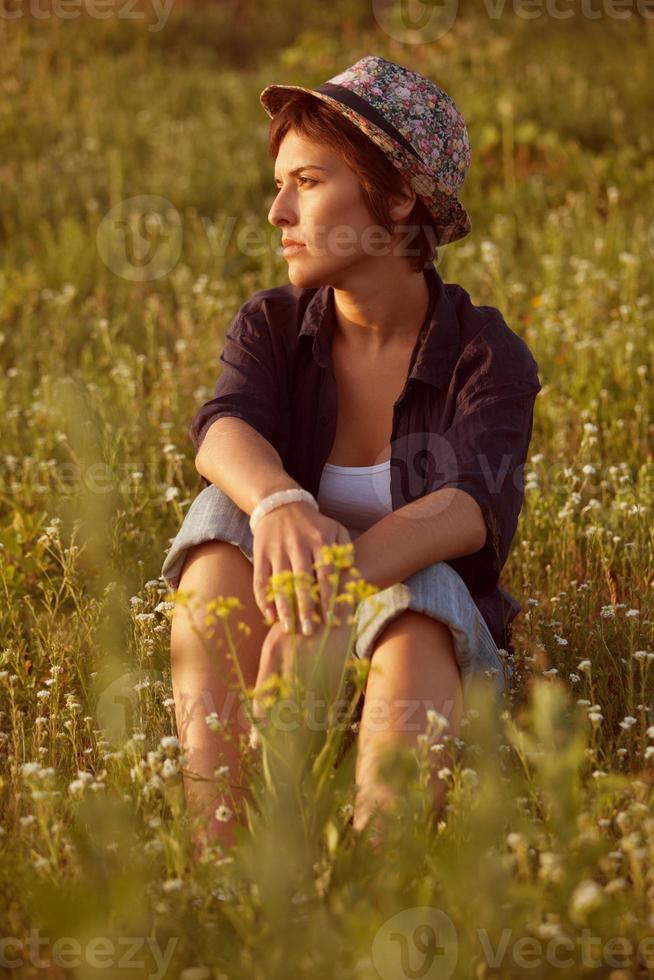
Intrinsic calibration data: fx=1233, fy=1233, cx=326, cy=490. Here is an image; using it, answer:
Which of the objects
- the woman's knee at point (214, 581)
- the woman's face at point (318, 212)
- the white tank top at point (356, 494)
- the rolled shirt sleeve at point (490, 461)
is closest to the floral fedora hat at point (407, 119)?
the woman's face at point (318, 212)

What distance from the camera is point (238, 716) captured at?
262 cm

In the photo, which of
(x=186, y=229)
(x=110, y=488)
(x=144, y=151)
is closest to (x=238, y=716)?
(x=110, y=488)

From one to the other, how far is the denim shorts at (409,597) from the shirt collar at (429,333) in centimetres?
51

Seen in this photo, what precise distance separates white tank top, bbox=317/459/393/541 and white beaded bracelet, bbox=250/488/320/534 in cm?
44

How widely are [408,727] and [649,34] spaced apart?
29.6 ft

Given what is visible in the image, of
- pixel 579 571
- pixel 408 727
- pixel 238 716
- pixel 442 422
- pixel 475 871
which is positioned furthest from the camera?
pixel 579 571

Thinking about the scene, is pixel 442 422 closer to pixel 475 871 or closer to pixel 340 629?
pixel 340 629

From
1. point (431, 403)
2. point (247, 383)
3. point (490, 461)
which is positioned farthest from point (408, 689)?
point (247, 383)

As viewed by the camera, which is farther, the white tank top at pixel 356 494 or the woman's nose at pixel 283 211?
the white tank top at pixel 356 494

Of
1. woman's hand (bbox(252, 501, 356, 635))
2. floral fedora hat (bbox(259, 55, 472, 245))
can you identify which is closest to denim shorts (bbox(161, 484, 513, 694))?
woman's hand (bbox(252, 501, 356, 635))

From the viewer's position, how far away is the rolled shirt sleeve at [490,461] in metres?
2.84

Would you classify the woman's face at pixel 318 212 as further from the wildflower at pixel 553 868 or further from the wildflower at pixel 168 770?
the wildflower at pixel 553 868

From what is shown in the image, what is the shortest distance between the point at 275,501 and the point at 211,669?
38cm

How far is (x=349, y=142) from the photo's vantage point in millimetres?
2953
